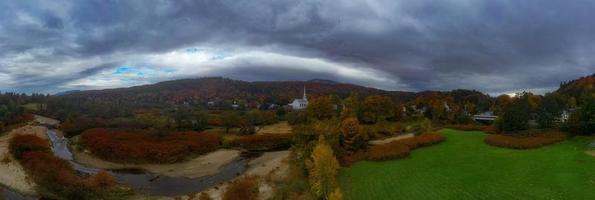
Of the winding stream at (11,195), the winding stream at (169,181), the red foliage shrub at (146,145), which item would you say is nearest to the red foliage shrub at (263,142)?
the red foliage shrub at (146,145)

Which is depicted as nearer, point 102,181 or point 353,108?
point 102,181

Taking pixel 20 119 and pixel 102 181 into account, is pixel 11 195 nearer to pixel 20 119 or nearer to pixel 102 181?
pixel 102 181

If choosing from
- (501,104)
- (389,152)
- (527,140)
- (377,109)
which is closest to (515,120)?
(527,140)

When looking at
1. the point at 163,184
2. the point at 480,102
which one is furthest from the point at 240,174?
the point at 480,102

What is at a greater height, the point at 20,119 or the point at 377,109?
the point at 377,109

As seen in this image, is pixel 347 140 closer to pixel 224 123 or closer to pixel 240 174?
pixel 240 174

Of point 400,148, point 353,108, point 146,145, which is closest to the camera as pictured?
point 400,148
